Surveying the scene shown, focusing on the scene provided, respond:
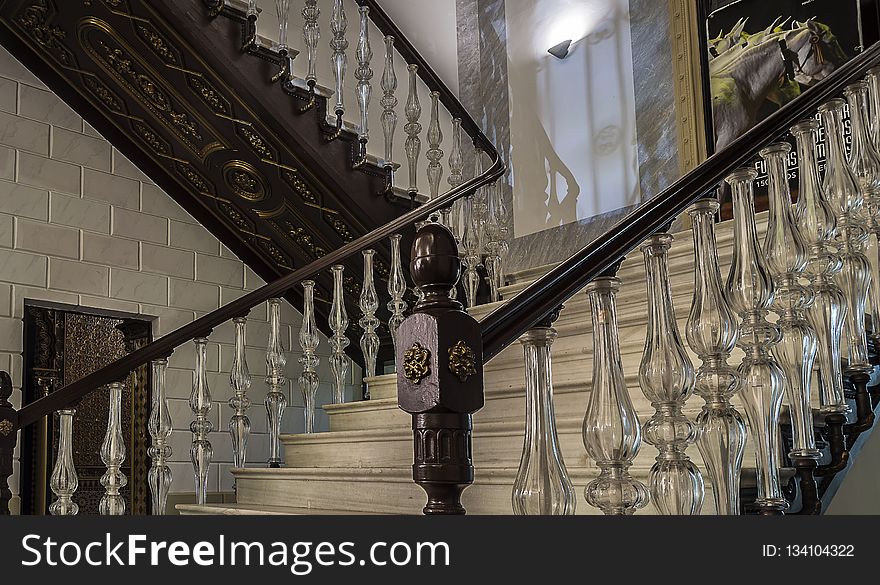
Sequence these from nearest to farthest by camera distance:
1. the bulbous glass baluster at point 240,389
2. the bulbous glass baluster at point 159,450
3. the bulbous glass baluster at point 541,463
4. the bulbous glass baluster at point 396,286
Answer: the bulbous glass baluster at point 541,463 < the bulbous glass baluster at point 159,450 < the bulbous glass baluster at point 240,389 < the bulbous glass baluster at point 396,286

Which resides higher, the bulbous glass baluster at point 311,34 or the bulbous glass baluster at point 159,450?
the bulbous glass baluster at point 311,34

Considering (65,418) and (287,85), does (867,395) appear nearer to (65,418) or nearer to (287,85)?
(65,418)

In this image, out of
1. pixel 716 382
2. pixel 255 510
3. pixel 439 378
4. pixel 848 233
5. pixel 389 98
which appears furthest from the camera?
pixel 389 98

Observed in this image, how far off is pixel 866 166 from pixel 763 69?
2.37 metres

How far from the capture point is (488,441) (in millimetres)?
3033

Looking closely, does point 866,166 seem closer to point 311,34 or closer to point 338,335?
point 338,335

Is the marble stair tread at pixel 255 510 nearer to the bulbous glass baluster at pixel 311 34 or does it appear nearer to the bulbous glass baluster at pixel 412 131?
the bulbous glass baluster at pixel 412 131

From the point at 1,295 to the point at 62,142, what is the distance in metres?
0.89

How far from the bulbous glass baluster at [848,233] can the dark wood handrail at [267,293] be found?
6.37 ft

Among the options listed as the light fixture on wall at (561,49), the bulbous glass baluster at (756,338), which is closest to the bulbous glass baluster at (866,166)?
the bulbous glass baluster at (756,338)

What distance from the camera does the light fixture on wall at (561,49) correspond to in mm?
5932

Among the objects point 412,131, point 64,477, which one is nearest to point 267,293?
point 64,477
